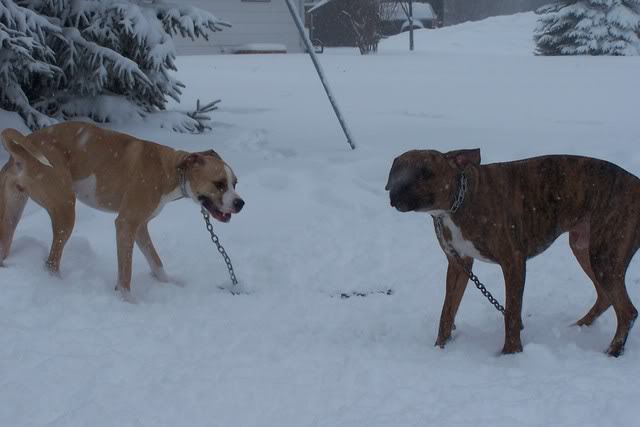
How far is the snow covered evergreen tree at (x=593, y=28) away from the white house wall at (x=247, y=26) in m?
9.30

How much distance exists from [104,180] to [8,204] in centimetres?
71

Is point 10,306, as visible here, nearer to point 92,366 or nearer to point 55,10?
point 92,366

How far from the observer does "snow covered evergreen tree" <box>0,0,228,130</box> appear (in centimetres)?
811

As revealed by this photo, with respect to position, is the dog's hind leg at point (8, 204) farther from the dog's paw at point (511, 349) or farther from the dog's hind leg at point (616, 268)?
the dog's hind leg at point (616, 268)

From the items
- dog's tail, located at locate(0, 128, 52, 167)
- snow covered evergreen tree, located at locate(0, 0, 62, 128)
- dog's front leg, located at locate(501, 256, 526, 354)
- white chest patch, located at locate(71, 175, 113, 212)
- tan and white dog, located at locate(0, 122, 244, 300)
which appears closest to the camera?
dog's front leg, located at locate(501, 256, 526, 354)

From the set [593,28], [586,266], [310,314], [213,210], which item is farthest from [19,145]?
[593,28]

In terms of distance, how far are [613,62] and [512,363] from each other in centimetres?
1565

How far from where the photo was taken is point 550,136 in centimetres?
968

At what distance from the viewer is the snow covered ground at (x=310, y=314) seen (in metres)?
3.61

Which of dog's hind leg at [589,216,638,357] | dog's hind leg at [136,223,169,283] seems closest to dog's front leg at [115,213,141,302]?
dog's hind leg at [136,223,169,283]

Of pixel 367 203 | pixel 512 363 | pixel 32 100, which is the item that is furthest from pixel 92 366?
pixel 32 100

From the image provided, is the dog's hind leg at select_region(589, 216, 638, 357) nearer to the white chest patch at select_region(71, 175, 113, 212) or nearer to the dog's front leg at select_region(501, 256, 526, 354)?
the dog's front leg at select_region(501, 256, 526, 354)

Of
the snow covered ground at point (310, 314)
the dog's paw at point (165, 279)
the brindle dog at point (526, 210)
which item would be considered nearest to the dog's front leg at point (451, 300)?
the snow covered ground at point (310, 314)

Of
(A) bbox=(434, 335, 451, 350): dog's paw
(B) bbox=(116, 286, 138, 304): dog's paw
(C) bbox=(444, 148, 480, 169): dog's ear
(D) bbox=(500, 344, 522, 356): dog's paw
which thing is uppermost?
(C) bbox=(444, 148, 480, 169): dog's ear
